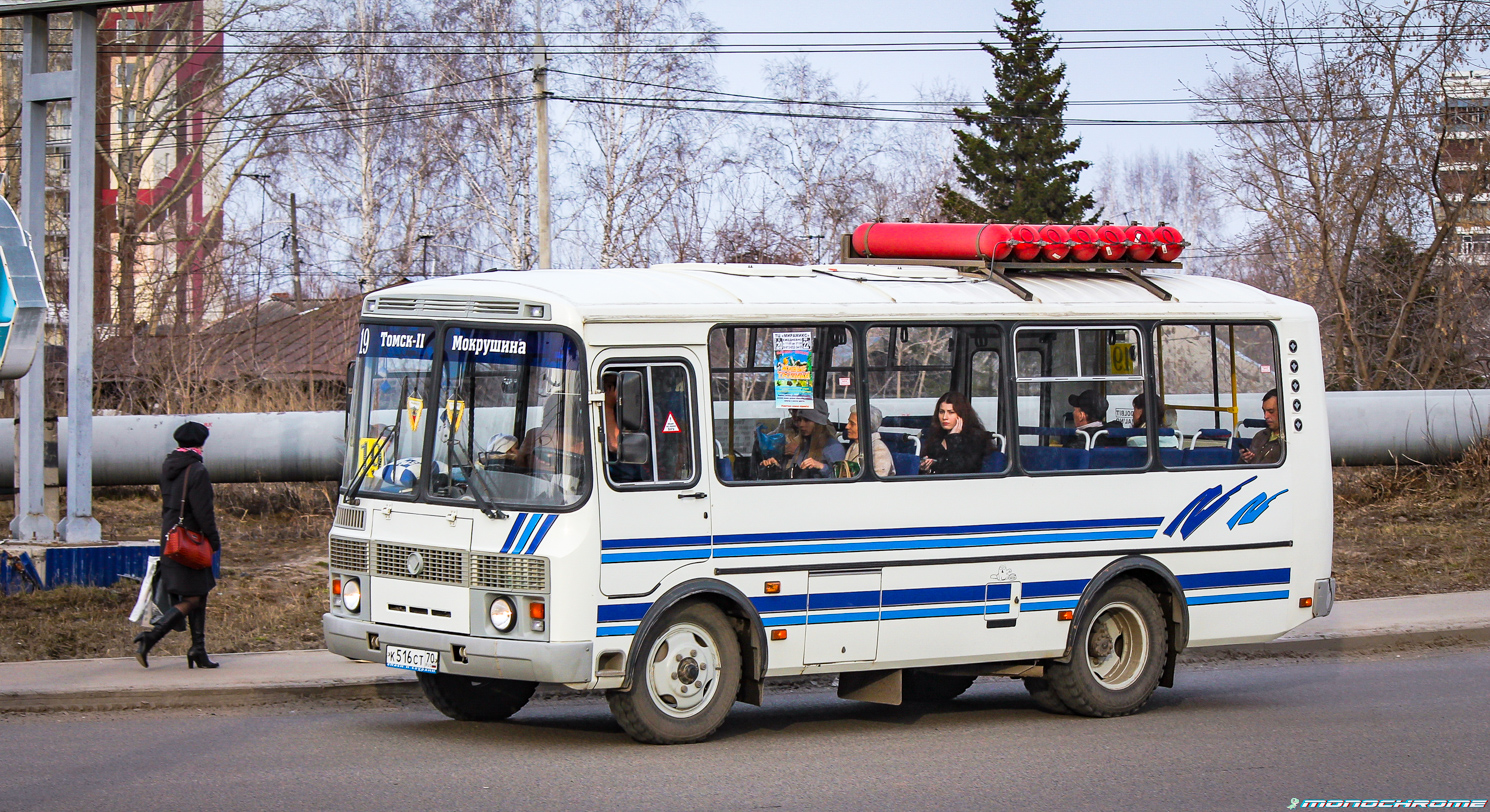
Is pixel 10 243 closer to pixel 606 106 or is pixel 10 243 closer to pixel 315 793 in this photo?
pixel 315 793

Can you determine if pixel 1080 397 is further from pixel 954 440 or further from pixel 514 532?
pixel 514 532

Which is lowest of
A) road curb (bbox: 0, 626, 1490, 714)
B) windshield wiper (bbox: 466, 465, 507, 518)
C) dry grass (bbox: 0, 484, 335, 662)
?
road curb (bbox: 0, 626, 1490, 714)

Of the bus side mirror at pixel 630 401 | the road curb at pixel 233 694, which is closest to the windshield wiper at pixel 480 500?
the bus side mirror at pixel 630 401

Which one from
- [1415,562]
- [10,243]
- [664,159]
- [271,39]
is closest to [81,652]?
[10,243]

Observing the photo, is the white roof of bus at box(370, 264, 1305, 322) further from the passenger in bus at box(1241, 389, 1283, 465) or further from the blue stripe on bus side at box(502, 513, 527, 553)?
the blue stripe on bus side at box(502, 513, 527, 553)

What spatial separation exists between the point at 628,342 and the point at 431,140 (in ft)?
115

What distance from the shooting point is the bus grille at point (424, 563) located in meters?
8.17

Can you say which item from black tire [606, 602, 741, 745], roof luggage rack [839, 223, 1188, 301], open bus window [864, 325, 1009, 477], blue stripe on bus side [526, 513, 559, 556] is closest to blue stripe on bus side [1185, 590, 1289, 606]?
open bus window [864, 325, 1009, 477]

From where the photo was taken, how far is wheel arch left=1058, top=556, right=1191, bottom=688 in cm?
952

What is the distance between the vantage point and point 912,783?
7531 mm

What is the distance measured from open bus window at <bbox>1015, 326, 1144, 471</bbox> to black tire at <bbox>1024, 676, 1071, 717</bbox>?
55.3 inches

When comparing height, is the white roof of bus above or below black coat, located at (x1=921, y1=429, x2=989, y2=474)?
above

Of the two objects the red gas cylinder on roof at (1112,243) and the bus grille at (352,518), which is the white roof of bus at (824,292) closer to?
the red gas cylinder on roof at (1112,243)

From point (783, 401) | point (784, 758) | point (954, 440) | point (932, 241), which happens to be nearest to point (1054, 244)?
point (932, 241)
